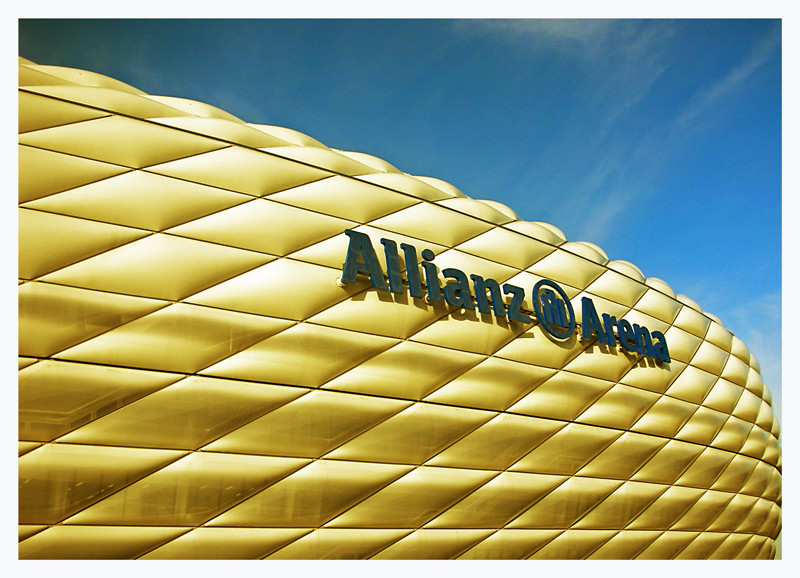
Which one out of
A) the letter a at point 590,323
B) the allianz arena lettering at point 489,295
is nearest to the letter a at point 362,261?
the allianz arena lettering at point 489,295

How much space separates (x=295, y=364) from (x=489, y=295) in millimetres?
2918

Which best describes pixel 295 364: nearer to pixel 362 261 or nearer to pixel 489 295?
pixel 362 261

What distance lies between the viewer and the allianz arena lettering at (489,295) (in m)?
5.53

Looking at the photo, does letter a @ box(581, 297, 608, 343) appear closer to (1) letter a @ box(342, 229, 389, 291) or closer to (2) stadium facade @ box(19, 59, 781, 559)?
(2) stadium facade @ box(19, 59, 781, 559)

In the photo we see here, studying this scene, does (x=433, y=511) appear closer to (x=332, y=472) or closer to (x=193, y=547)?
(x=332, y=472)

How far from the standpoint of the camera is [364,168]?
6.68m

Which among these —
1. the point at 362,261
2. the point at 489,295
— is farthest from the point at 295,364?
the point at 489,295

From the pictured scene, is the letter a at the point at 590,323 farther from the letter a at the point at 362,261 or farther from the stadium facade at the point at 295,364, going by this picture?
the letter a at the point at 362,261

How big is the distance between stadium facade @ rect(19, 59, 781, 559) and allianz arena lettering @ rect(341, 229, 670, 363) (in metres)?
0.04

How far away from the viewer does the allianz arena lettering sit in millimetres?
5531

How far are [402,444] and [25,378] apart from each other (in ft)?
12.2

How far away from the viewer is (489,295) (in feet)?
20.9

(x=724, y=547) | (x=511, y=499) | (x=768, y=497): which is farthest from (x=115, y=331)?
(x=768, y=497)

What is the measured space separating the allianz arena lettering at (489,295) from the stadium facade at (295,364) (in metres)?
0.04
